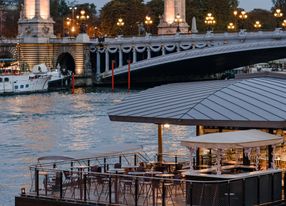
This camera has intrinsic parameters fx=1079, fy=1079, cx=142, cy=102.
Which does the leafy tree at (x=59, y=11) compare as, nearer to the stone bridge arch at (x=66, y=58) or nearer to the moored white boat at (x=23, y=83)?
the stone bridge arch at (x=66, y=58)

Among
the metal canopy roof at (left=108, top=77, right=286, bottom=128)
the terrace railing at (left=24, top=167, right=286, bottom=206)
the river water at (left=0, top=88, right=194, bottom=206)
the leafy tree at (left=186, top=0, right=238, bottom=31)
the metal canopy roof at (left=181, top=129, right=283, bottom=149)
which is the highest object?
the leafy tree at (left=186, top=0, right=238, bottom=31)

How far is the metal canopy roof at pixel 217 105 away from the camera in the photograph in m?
14.8

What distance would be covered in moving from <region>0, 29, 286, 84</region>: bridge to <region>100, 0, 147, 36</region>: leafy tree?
49.0 ft

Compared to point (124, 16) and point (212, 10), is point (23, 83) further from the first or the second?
point (212, 10)

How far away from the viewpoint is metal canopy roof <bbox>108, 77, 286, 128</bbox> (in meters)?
14.8

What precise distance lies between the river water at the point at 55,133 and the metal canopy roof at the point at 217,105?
4.37 feet

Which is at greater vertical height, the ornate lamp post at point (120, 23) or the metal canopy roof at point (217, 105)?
the ornate lamp post at point (120, 23)

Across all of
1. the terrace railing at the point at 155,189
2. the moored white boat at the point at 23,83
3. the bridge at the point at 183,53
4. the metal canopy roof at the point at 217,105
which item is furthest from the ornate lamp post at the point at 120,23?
the terrace railing at the point at 155,189

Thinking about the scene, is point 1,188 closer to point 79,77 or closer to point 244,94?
point 244,94

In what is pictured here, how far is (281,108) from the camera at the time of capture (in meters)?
15.0

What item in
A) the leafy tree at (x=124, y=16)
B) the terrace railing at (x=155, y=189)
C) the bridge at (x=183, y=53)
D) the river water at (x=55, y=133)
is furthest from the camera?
the leafy tree at (x=124, y=16)

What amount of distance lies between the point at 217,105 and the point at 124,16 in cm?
6906

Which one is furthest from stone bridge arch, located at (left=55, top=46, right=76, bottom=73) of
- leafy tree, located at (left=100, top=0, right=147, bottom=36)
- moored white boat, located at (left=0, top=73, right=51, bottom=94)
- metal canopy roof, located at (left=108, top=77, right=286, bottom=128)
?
metal canopy roof, located at (left=108, top=77, right=286, bottom=128)

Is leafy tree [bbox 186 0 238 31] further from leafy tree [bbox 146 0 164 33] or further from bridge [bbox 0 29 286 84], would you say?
bridge [bbox 0 29 286 84]
